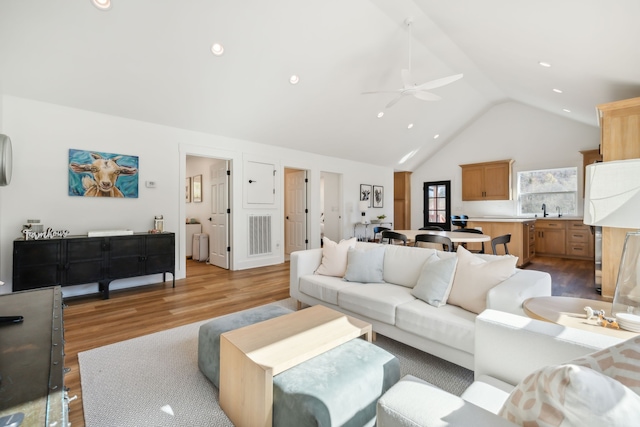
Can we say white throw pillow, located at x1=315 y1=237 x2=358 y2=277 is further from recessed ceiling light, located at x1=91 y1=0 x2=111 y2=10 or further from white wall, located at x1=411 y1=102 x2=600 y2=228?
white wall, located at x1=411 y1=102 x2=600 y2=228

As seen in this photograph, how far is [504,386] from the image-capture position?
3.82ft

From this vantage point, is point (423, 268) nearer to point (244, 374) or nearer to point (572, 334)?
point (572, 334)

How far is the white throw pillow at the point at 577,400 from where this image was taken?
0.51 m

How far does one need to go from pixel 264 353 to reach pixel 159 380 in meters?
1.01

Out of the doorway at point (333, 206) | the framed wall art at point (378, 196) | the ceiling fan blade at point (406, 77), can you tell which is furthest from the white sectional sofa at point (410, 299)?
the framed wall art at point (378, 196)

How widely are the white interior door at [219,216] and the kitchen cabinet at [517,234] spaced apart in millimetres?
5014

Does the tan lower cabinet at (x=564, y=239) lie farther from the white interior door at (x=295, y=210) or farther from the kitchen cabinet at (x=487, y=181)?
the white interior door at (x=295, y=210)

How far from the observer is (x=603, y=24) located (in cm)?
251

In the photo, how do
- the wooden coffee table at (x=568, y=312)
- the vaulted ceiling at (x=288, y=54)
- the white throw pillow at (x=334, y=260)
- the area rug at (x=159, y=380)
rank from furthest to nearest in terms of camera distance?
the white throw pillow at (x=334, y=260) < the vaulted ceiling at (x=288, y=54) < the area rug at (x=159, y=380) < the wooden coffee table at (x=568, y=312)

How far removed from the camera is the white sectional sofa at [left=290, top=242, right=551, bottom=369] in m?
1.83

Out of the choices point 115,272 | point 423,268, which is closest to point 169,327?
point 115,272

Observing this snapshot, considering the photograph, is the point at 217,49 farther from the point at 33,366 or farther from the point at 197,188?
the point at 197,188

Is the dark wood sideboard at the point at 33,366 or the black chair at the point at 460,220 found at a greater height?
the black chair at the point at 460,220

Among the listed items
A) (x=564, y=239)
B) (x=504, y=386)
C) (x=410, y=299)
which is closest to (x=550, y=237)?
(x=564, y=239)
